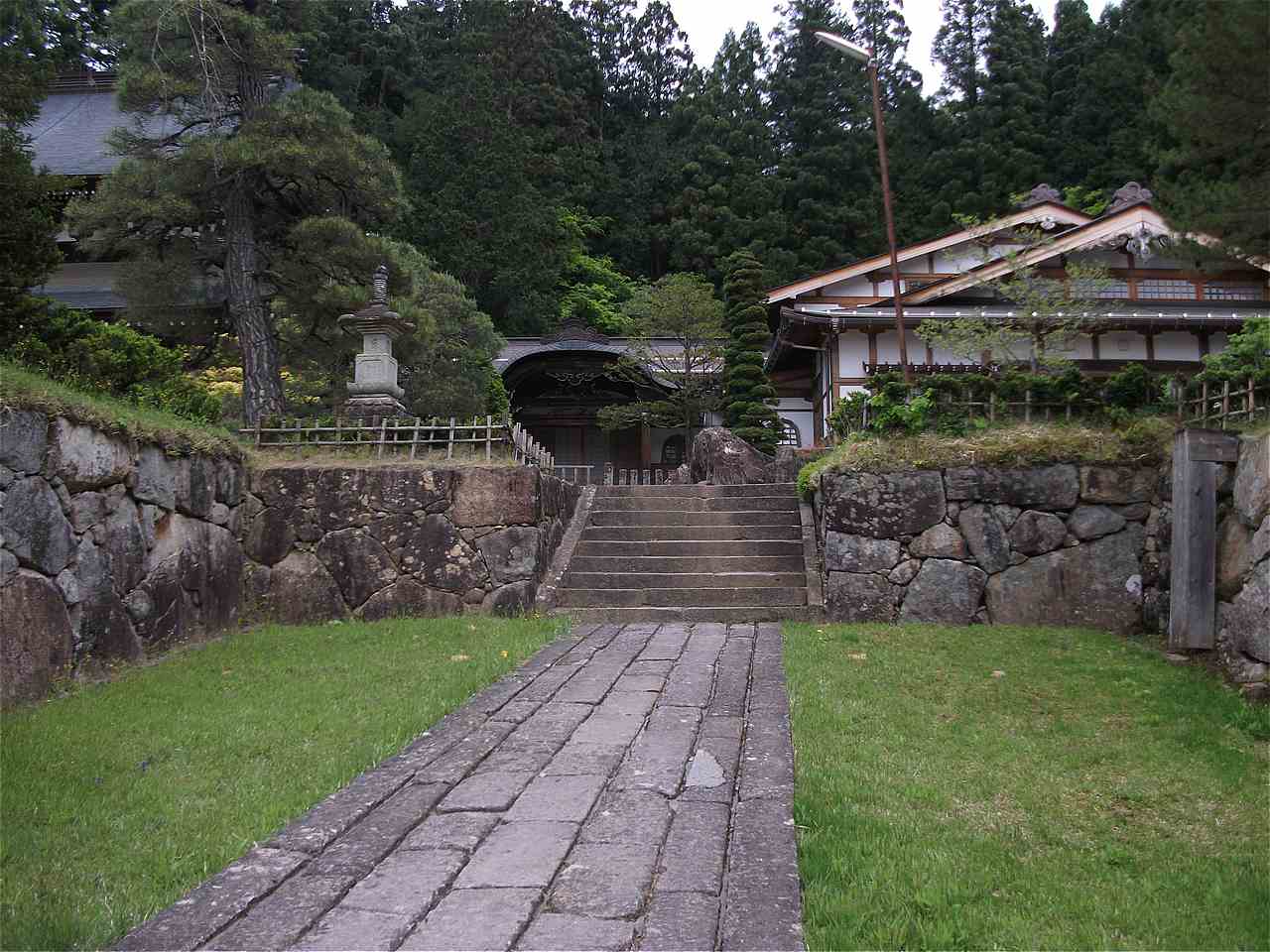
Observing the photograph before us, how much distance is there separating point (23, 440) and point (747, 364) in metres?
14.8

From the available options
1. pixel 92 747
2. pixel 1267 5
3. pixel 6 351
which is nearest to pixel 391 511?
pixel 6 351

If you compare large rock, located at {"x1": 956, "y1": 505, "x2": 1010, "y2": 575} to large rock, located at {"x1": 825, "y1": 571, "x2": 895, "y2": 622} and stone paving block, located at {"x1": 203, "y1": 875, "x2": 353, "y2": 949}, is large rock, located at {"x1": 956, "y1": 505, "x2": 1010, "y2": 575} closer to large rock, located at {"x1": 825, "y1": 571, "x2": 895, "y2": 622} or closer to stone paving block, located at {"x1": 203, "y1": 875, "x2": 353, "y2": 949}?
large rock, located at {"x1": 825, "y1": 571, "x2": 895, "y2": 622}

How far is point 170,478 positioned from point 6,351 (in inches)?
63.5

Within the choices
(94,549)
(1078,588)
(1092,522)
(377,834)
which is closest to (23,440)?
(94,549)

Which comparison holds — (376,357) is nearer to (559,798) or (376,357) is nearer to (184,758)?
(184,758)

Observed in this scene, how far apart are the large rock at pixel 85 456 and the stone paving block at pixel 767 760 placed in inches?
204

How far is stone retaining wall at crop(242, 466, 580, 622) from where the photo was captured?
952 cm

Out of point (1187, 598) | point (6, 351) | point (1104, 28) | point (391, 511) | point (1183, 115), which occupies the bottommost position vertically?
point (1187, 598)

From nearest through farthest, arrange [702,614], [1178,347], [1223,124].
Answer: [1223,124], [702,614], [1178,347]

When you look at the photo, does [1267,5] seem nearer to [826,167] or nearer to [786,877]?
[786,877]

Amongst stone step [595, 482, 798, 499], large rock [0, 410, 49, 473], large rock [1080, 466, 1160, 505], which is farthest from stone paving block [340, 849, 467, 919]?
stone step [595, 482, 798, 499]

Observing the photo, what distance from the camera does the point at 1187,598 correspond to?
6.95 meters

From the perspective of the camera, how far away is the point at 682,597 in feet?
31.7

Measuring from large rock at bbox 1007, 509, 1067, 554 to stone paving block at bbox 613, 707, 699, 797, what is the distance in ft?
16.1
